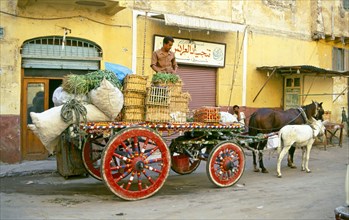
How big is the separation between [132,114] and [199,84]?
725cm

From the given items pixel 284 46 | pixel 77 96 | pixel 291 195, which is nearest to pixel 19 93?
pixel 77 96

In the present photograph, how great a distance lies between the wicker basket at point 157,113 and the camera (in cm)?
623

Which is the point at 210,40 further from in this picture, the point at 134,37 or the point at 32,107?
the point at 32,107

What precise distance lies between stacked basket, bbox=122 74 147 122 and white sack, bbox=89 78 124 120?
17cm

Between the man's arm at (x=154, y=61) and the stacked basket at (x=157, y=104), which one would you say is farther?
the man's arm at (x=154, y=61)

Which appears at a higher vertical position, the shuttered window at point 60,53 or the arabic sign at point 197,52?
the arabic sign at point 197,52

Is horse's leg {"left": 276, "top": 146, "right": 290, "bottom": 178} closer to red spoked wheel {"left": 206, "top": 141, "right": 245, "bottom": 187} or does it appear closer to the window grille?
red spoked wheel {"left": 206, "top": 141, "right": 245, "bottom": 187}

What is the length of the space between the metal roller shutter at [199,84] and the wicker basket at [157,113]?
21.4 ft

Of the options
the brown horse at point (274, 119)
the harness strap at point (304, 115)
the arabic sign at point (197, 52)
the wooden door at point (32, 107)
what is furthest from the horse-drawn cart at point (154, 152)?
the arabic sign at point (197, 52)

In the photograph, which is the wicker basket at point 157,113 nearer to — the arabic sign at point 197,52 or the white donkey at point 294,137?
the white donkey at point 294,137

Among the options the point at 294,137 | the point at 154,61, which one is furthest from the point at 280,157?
the point at 154,61

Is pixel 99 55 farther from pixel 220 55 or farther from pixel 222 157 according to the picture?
pixel 222 157

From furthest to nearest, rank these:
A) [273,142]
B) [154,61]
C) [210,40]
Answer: [210,40]
[273,142]
[154,61]

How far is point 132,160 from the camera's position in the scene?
19.7ft
